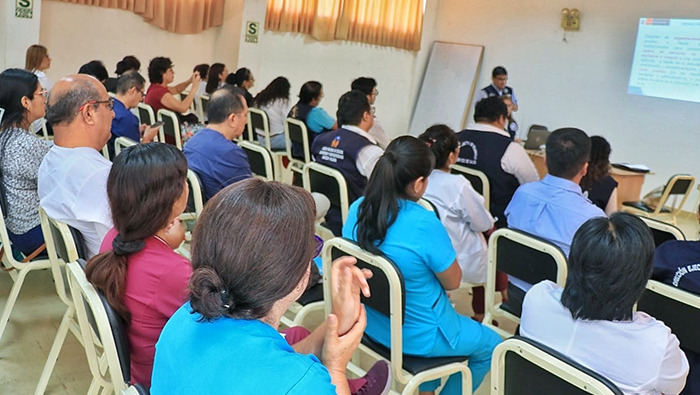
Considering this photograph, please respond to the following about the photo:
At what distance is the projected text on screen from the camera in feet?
21.9

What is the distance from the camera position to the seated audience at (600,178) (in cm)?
353

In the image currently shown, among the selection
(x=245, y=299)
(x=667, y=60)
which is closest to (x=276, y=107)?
(x=667, y=60)

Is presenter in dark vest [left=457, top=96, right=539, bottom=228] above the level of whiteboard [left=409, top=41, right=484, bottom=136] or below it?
below

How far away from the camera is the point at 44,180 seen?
2.36 meters

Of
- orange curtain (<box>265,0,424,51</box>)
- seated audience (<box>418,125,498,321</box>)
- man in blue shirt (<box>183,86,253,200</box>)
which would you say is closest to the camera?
seated audience (<box>418,125,498,321</box>)

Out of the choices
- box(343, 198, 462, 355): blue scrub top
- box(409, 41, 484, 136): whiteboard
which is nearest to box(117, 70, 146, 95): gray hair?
box(343, 198, 462, 355): blue scrub top

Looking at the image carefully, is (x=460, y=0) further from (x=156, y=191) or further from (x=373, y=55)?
(x=156, y=191)

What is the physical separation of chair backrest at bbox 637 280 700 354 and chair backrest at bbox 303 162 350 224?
149cm

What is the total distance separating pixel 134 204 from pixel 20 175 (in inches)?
52.4

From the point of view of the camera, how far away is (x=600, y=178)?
3619mm

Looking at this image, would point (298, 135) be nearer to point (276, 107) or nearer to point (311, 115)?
point (311, 115)

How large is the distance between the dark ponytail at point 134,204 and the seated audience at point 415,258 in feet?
2.18

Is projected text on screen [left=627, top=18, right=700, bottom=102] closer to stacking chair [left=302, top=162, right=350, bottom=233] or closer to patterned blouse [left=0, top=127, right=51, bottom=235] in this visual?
stacking chair [left=302, top=162, right=350, bottom=233]

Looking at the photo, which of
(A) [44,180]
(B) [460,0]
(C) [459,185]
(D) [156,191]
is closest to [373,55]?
(B) [460,0]
